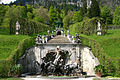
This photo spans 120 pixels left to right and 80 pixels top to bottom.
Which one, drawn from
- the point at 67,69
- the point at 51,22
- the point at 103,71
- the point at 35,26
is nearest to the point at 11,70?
the point at 67,69

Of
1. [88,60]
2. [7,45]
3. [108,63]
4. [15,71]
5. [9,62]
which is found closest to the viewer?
[15,71]

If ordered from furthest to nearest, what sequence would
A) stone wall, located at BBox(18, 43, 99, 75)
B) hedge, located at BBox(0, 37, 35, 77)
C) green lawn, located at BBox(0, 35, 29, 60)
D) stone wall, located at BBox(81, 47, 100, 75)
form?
1. stone wall, located at BBox(18, 43, 99, 75)
2. green lawn, located at BBox(0, 35, 29, 60)
3. stone wall, located at BBox(81, 47, 100, 75)
4. hedge, located at BBox(0, 37, 35, 77)

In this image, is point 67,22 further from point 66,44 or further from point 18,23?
point 66,44

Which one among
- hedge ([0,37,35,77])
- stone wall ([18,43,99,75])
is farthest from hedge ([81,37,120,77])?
hedge ([0,37,35,77])

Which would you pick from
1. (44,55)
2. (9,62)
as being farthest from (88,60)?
(9,62)

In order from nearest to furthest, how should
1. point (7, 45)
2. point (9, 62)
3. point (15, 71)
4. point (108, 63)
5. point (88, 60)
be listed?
point (15, 71), point (9, 62), point (108, 63), point (88, 60), point (7, 45)

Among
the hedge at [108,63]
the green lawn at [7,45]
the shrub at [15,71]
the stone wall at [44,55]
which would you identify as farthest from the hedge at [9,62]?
the hedge at [108,63]

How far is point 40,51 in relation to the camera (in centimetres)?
2591

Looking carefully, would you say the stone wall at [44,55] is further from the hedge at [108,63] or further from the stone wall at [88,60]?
the hedge at [108,63]

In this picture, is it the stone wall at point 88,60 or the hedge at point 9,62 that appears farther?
the stone wall at point 88,60

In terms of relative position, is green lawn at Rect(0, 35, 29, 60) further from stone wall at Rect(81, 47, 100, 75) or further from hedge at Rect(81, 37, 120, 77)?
hedge at Rect(81, 37, 120, 77)

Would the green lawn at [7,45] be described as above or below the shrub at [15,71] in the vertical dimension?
above

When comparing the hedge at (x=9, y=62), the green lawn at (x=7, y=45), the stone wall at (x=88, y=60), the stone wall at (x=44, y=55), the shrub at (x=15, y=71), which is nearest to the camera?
the hedge at (x=9, y=62)

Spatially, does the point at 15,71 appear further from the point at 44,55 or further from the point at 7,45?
the point at 7,45
